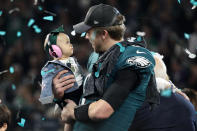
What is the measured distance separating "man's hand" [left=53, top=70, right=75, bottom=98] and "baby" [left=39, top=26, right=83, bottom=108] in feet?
0.07

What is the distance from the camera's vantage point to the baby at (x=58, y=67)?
97.0 inches

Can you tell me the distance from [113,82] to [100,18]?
401 mm

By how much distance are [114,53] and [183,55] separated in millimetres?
3378

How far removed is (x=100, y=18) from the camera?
231cm

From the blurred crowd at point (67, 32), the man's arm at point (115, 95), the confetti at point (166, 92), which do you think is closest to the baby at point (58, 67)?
the man's arm at point (115, 95)

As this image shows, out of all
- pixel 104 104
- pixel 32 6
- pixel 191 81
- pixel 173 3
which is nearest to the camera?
pixel 104 104

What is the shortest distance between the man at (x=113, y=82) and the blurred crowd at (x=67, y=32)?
2.12 meters

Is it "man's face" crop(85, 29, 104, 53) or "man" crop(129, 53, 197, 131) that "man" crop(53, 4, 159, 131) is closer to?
"man's face" crop(85, 29, 104, 53)

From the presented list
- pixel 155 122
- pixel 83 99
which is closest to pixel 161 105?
pixel 155 122

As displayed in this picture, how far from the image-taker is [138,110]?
2.36 metres

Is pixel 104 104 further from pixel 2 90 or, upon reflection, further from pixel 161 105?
pixel 2 90

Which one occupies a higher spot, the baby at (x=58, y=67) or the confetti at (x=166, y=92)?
the baby at (x=58, y=67)

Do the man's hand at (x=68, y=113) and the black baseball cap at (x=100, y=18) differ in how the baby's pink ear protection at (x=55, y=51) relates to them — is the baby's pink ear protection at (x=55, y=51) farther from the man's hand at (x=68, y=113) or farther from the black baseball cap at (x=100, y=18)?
the man's hand at (x=68, y=113)

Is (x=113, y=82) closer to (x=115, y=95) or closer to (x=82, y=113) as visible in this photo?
(x=115, y=95)
